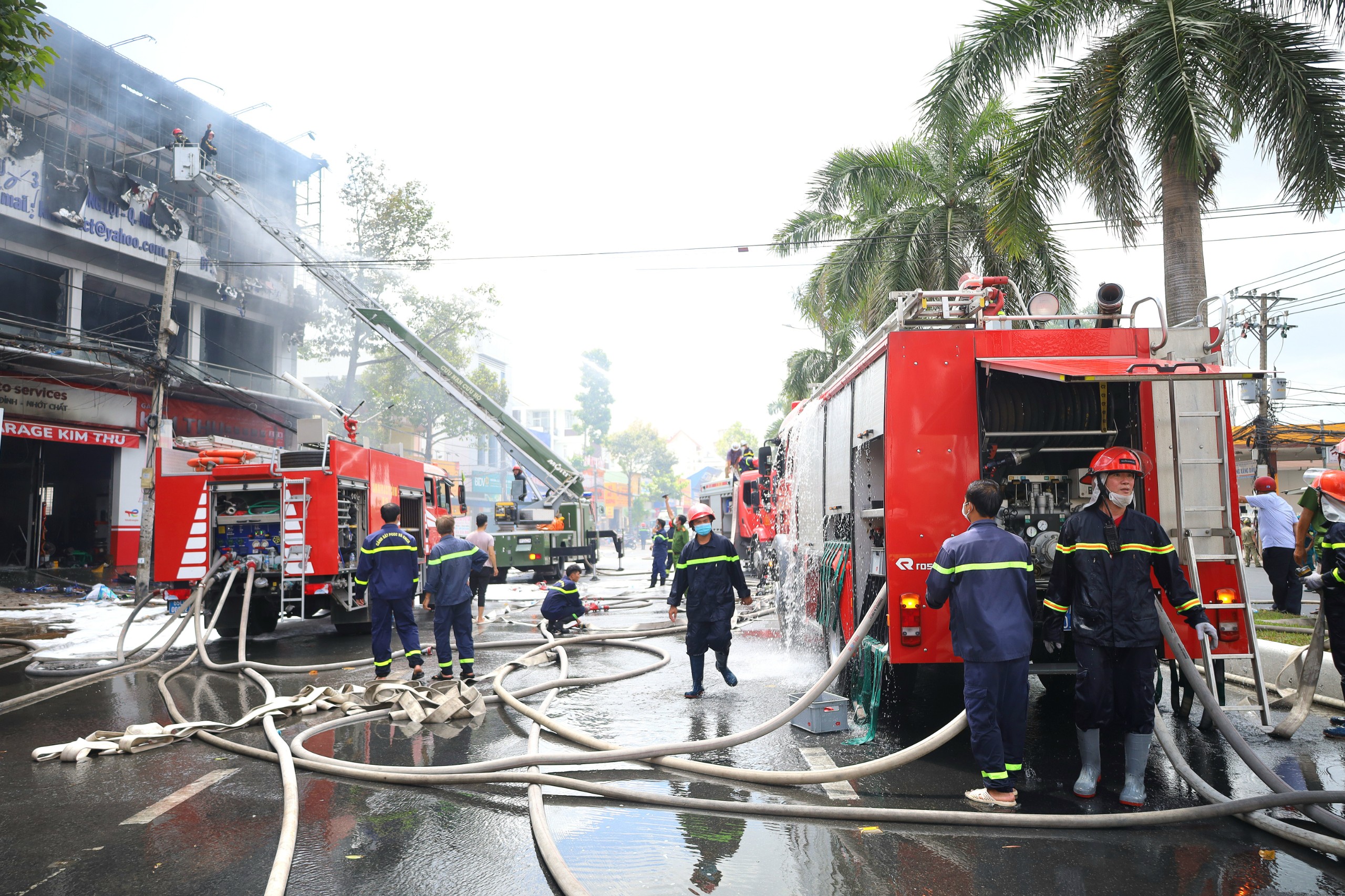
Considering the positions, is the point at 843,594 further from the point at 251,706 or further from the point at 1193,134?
the point at 1193,134

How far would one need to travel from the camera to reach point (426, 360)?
18.2 meters

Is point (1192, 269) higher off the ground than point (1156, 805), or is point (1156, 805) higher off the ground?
point (1192, 269)

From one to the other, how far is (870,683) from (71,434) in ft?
69.0

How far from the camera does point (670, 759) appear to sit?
525cm

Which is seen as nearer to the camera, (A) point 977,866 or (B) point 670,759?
(A) point 977,866

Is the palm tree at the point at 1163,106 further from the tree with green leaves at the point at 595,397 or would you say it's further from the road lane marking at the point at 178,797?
the tree with green leaves at the point at 595,397

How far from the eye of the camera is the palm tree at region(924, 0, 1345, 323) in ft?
31.3

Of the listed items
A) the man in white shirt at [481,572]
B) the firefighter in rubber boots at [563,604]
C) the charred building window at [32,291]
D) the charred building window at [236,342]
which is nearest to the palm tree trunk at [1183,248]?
the firefighter in rubber boots at [563,604]

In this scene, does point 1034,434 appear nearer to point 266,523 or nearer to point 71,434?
point 266,523

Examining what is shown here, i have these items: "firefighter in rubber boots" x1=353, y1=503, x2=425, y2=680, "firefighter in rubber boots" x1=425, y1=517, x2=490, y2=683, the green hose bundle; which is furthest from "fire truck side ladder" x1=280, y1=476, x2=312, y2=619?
the green hose bundle

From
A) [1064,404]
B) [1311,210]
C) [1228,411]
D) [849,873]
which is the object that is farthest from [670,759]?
[1311,210]

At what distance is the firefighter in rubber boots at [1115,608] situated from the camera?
461cm

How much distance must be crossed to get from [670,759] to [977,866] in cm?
198

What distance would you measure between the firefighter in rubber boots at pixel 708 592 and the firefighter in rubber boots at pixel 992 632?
9.43 ft
